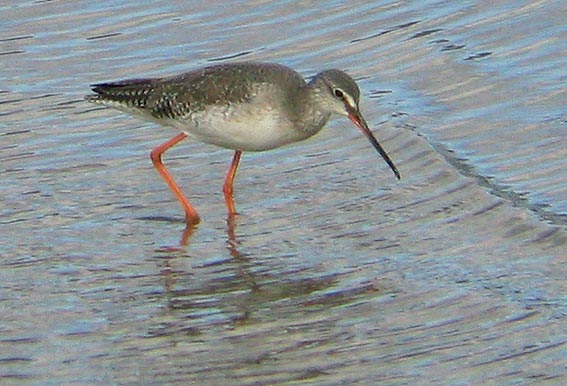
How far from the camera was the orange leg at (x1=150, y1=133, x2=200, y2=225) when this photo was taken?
10.3m

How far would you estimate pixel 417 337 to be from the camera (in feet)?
26.2

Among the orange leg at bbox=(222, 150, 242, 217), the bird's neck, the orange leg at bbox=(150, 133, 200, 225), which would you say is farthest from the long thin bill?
the orange leg at bbox=(150, 133, 200, 225)

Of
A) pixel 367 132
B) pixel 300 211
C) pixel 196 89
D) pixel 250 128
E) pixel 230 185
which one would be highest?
pixel 196 89

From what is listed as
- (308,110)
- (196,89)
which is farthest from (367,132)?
(196,89)

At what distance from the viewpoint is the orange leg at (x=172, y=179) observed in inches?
407

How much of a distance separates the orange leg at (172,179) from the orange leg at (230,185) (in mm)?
229

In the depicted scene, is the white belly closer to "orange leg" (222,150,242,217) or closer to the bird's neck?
the bird's neck

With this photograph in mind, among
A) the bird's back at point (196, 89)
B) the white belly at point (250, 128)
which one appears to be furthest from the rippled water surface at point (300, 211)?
the bird's back at point (196, 89)

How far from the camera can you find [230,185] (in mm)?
10688

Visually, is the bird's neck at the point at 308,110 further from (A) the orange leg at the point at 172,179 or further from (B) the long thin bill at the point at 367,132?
(A) the orange leg at the point at 172,179

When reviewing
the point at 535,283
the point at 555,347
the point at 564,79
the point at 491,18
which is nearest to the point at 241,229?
the point at 535,283

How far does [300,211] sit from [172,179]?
1028 millimetres

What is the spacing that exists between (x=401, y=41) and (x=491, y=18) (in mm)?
943

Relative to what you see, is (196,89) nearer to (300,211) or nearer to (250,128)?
(250,128)
